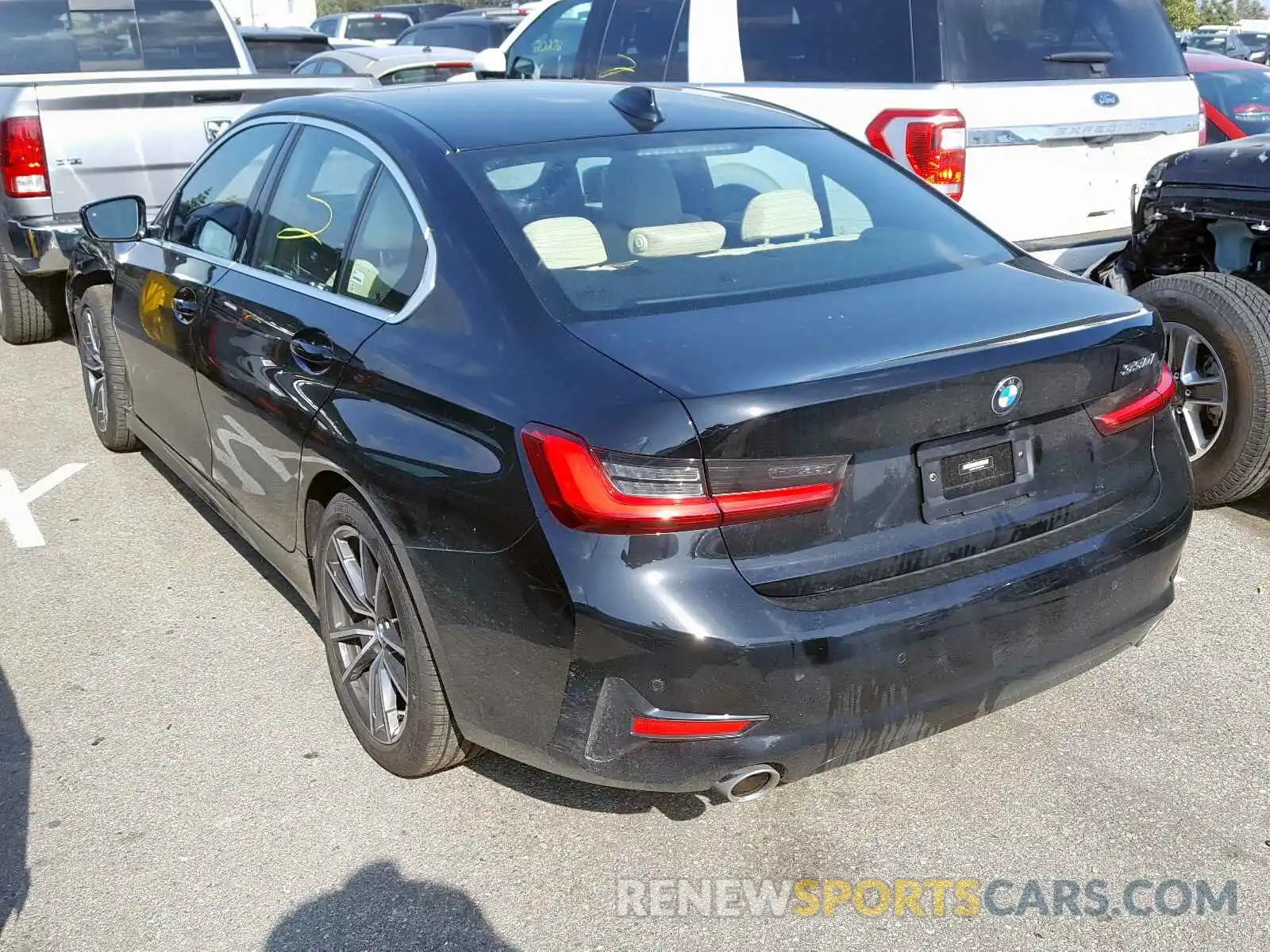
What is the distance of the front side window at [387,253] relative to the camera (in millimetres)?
3203

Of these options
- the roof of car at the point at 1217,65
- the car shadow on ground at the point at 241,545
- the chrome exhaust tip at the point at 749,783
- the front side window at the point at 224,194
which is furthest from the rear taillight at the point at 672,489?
the roof of car at the point at 1217,65

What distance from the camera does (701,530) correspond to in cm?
255

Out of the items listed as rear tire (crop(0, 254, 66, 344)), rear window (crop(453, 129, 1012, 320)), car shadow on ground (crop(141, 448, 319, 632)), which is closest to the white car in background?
rear tire (crop(0, 254, 66, 344))

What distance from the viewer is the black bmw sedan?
8.46 feet

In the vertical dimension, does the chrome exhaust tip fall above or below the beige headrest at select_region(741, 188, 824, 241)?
below

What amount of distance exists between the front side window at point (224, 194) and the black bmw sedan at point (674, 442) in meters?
0.35

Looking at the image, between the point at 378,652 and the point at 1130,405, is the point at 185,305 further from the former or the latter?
the point at 1130,405

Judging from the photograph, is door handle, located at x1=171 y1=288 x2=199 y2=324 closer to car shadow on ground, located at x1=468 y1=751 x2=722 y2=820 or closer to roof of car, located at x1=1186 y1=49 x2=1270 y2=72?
car shadow on ground, located at x1=468 y1=751 x2=722 y2=820

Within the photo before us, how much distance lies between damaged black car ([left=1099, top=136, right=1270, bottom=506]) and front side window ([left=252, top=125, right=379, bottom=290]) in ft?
A: 9.47

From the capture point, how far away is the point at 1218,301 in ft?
15.7

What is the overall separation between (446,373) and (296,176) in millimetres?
1316

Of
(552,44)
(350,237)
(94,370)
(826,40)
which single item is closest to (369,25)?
(552,44)

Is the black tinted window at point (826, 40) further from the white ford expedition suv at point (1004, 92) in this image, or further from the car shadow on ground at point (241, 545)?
the car shadow on ground at point (241, 545)

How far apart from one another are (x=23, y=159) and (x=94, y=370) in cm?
152
